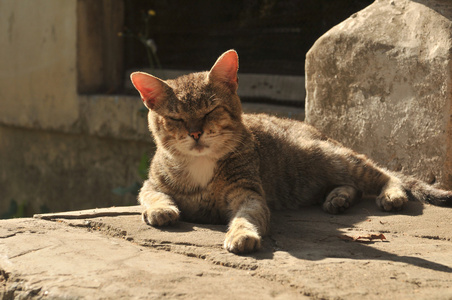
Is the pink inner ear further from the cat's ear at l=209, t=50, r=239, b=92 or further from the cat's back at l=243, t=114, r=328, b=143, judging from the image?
the cat's back at l=243, t=114, r=328, b=143

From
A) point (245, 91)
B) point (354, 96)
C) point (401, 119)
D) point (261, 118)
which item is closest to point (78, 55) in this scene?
point (245, 91)

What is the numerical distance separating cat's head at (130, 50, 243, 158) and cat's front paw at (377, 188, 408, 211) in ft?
3.71

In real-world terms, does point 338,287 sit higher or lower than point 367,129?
lower

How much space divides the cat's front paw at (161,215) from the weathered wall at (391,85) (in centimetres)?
177

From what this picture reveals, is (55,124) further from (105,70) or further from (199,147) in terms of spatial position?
(199,147)

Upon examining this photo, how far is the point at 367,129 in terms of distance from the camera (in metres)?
4.52

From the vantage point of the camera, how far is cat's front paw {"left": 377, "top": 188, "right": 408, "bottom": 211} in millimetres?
3975

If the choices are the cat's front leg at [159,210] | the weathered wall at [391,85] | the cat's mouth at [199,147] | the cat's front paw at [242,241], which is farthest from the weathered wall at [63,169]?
the cat's front paw at [242,241]

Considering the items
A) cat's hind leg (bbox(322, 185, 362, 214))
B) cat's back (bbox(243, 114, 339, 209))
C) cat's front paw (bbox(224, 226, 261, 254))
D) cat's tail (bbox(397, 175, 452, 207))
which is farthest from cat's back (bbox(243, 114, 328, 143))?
cat's front paw (bbox(224, 226, 261, 254))

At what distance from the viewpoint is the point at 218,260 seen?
9.45 ft

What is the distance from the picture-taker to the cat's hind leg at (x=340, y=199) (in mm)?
4020

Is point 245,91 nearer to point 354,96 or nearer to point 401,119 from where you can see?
point 354,96

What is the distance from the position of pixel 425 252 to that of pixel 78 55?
17.3ft

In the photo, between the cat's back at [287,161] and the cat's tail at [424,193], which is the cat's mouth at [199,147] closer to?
the cat's back at [287,161]
